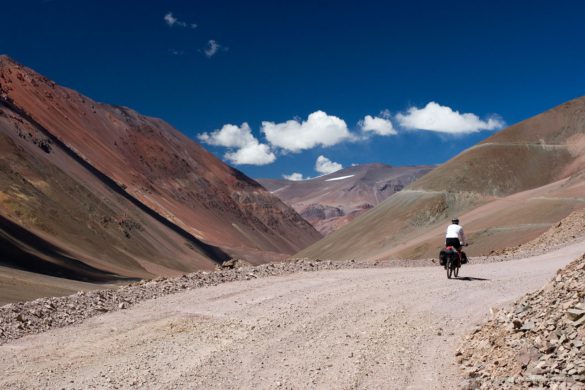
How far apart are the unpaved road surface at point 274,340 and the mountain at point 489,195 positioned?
36555mm

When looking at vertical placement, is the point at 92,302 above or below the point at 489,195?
below

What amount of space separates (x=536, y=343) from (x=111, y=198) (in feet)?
258

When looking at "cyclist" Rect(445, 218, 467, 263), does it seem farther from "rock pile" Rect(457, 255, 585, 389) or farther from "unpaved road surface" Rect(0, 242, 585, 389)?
"rock pile" Rect(457, 255, 585, 389)

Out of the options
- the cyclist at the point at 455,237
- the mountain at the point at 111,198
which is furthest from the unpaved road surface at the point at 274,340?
the mountain at the point at 111,198

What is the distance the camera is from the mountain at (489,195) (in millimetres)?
52125

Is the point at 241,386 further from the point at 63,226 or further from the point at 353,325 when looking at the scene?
Result: the point at 63,226

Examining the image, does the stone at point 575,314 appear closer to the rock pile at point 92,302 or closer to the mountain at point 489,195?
the rock pile at point 92,302

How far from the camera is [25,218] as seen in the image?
54.4 m

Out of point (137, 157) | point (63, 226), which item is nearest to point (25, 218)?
point (63, 226)

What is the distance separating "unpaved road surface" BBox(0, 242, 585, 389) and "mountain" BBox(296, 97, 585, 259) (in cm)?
3655

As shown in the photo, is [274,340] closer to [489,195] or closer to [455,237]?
[455,237]

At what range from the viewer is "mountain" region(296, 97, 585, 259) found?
52.1 meters

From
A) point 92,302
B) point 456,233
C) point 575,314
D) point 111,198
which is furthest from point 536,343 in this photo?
point 111,198

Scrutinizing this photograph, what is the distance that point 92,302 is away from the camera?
1358cm
